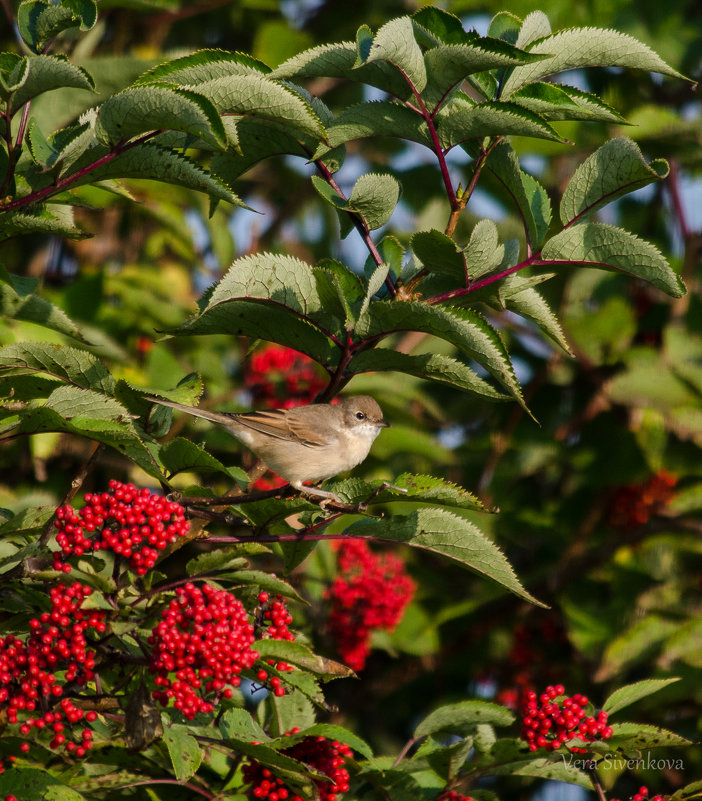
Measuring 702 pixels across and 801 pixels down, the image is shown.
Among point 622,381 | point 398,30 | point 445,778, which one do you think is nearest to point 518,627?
point 622,381

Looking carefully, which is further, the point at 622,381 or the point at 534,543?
the point at 534,543

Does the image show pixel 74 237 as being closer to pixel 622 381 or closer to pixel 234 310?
pixel 234 310

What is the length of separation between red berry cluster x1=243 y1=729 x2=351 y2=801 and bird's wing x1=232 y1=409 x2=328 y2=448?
6.64 ft

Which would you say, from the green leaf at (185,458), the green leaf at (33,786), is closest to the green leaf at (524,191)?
the green leaf at (185,458)

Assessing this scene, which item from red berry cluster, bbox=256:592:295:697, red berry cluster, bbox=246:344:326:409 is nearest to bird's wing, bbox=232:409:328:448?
red berry cluster, bbox=246:344:326:409

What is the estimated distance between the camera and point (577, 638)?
5.80 meters

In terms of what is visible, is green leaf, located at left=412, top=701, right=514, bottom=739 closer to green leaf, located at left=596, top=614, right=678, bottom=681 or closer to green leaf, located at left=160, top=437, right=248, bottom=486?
green leaf, located at left=160, top=437, right=248, bottom=486

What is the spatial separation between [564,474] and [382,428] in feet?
6.53

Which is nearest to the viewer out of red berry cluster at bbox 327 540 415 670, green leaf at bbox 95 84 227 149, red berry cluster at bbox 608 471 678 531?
green leaf at bbox 95 84 227 149

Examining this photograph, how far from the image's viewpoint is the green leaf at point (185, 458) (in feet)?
8.54

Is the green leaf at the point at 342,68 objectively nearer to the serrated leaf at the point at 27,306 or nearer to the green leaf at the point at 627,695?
the serrated leaf at the point at 27,306

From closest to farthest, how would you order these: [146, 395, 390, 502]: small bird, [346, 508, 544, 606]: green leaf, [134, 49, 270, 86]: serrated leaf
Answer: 1. [134, 49, 270, 86]: serrated leaf
2. [346, 508, 544, 606]: green leaf
3. [146, 395, 390, 502]: small bird

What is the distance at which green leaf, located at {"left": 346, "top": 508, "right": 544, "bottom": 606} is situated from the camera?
8.42 feet

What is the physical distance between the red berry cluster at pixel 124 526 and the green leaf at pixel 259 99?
112 cm
